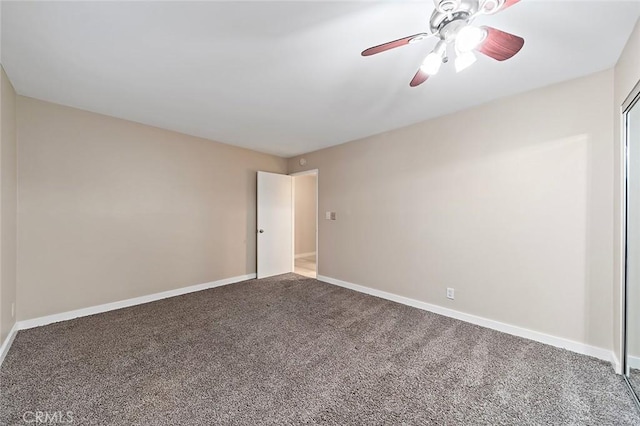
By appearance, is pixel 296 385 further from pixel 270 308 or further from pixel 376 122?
pixel 376 122

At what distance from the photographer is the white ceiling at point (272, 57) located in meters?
1.54

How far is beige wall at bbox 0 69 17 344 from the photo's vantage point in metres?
2.16

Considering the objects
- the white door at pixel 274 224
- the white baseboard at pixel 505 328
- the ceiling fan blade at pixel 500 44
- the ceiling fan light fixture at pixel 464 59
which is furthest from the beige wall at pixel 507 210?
the white door at pixel 274 224

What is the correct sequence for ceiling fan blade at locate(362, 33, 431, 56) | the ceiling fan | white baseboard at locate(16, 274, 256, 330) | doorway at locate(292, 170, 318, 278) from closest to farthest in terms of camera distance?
the ceiling fan, ceiling fan blade at locate(362, 33, 431, 56), white baseboard at locate(16, 274, 256, 330), doorway at locate(292, 170, 318, 278)

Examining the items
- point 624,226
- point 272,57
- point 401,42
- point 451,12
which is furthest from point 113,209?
point 624,226

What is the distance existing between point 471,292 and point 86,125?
16.0 ft

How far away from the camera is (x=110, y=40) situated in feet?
5.84

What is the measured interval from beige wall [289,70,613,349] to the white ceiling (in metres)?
0.29

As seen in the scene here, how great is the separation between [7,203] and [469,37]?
3.82 meters

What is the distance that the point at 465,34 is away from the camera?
125 cm

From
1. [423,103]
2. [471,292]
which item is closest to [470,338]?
[471,292]

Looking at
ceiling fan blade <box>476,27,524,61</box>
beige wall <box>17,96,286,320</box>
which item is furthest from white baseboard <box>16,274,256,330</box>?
ceiling fan blade <box>476,27,524,61</box>

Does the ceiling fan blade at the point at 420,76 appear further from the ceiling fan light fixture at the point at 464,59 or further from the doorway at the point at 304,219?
the doorway at the point at 304,219

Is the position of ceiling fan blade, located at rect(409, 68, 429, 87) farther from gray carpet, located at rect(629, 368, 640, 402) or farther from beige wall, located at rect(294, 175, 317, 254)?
beige wall, located at rect(294, 175, 317, 254)
